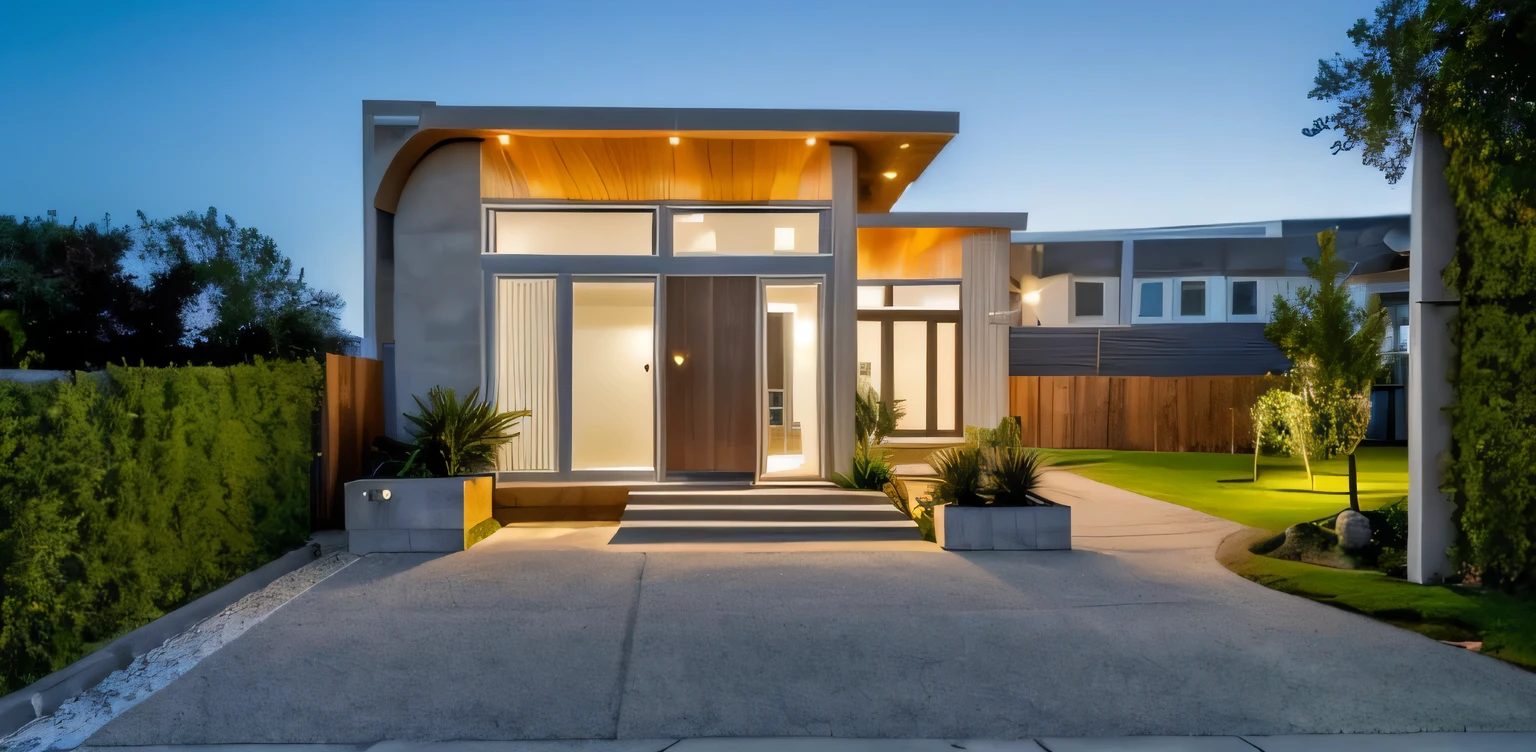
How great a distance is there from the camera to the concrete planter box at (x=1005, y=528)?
22.3 feet

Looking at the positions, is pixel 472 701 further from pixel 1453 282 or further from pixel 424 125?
pixel 1453 282

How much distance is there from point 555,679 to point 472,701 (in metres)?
0.42

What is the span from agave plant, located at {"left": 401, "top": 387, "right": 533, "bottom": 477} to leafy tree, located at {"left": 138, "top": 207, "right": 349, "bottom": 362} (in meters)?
22.7

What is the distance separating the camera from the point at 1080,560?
21.4ft

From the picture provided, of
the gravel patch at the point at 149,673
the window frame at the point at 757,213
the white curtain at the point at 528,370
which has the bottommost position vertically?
the gravel patch at the point at 149,673

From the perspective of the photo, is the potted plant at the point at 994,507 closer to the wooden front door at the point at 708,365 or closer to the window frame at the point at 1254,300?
the wooden front door at the point at 708,365

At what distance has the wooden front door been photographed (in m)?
8.59

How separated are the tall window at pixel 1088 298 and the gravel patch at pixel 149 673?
17.0 metres

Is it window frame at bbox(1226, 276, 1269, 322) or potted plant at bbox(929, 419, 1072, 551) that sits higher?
window frame at bbox(1226, 276, 1269, 322)

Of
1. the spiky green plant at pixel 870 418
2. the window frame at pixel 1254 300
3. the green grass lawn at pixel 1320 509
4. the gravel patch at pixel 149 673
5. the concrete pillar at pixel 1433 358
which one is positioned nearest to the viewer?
the gravel patch at pixel 149 673

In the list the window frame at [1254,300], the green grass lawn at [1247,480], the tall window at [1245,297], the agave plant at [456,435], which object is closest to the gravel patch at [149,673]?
the agave plant at [456,435]

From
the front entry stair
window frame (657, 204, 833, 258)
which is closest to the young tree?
window frame (657, 204, 833, 258)

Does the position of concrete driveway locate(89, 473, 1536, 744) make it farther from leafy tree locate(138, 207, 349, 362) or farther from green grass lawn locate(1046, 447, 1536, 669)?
leafy tree locate(138, 207, 349, 362)

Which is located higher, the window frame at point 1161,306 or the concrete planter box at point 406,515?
the window frame at point 1161,306
